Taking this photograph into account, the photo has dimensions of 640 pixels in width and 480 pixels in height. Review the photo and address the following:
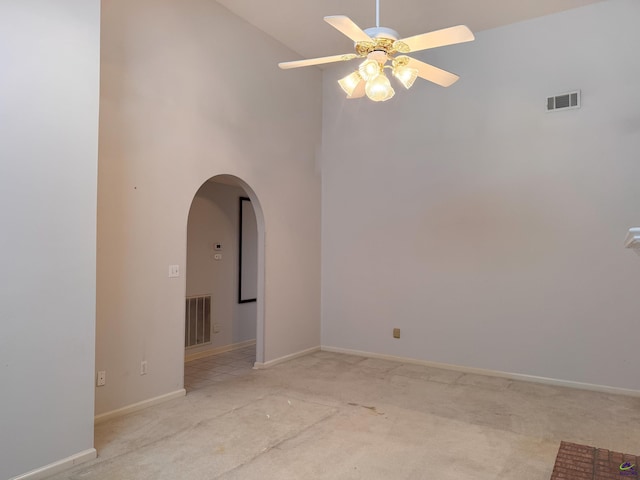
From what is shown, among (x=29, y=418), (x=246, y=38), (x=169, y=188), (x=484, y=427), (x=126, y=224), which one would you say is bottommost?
(x=484, y=427)

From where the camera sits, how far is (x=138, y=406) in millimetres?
3590

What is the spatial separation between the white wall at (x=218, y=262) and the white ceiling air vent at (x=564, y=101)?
3831 mm

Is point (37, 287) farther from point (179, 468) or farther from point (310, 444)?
point (310, 444)

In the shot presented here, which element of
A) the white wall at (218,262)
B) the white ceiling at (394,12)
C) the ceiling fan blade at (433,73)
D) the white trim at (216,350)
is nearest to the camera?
the ceiling fan blade at (433,73)

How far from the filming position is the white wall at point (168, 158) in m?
3.43

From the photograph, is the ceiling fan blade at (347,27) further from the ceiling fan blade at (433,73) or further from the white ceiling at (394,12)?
the white ceiling at (394,12)

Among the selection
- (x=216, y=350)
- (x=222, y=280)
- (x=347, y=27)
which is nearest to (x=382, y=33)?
(x=347, y=27)

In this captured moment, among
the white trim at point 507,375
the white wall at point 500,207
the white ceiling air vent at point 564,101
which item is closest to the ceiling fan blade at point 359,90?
the white wall at point 500,207

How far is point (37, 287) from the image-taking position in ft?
8.25

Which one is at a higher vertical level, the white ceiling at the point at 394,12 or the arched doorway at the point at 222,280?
the white ceiling at the point at 394,12

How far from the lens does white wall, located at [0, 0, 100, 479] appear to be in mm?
2408

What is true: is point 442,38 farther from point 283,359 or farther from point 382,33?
point 283,359

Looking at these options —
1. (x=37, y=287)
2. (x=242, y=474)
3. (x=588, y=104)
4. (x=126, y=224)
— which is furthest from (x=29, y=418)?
(x=588, y=104)

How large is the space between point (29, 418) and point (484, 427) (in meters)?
2.96
